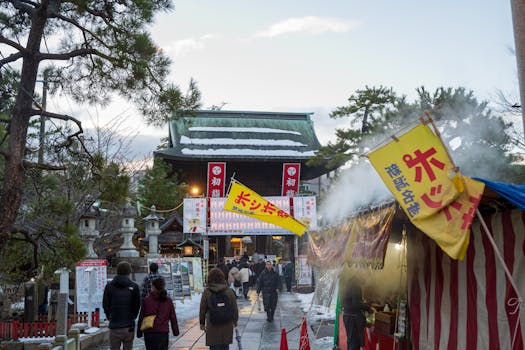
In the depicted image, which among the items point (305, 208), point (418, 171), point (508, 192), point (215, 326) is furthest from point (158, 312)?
point (305, 208)

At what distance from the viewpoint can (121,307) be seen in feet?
24.8

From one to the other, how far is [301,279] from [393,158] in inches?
900

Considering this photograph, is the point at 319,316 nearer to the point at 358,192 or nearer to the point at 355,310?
the point at 355,310

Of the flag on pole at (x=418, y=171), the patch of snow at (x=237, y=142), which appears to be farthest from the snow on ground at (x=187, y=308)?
the patch of snow at (x=237, y=142)

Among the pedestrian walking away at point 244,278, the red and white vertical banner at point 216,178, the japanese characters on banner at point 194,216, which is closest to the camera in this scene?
the pedestrian walking away at point 244,278

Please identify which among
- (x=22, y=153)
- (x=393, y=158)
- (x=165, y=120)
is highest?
(x=165, y=120)

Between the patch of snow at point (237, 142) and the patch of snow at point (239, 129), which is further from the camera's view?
the patch of snow at point (239, 129)

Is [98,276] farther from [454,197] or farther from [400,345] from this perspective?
[454,197]

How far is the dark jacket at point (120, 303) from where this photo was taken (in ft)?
24.8

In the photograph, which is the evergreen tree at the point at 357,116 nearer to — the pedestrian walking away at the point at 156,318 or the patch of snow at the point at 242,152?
the patch of snow at the point at 242,152

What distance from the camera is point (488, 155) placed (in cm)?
1120

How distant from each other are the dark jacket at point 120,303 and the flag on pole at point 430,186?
4.41m

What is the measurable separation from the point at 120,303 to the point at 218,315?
1.49m

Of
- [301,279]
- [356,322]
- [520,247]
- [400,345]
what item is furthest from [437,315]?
[301,279]
